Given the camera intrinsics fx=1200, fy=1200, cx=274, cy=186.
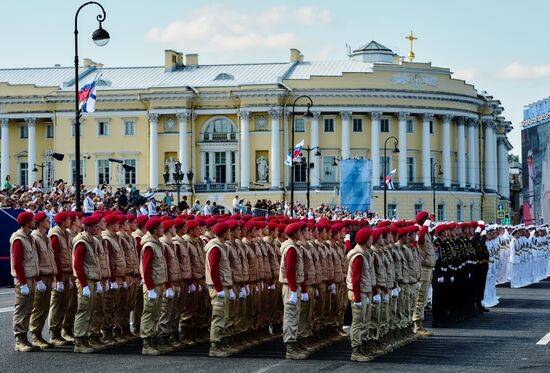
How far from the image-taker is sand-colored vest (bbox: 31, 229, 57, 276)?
59.3 feet

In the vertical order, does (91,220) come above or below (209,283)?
above

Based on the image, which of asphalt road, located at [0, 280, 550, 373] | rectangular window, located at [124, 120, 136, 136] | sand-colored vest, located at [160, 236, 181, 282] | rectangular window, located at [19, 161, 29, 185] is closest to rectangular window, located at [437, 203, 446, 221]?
rectangular window, located at [124, 120, 136, 136]

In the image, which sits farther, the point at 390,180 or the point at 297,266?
the point at 390,180

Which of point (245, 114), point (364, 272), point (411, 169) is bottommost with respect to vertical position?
point (364, 272)

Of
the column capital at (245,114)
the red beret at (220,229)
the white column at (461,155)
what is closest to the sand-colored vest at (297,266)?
the red beret at (220,229)

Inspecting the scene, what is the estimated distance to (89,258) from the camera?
58.2ft

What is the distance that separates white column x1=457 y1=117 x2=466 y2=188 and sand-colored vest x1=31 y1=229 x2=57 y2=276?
77.5 meters

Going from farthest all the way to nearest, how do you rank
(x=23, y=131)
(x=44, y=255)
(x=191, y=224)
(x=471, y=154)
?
(x=471, y=154) < (x=23, y=131) < (x=191, y=224) < (x=44, y=255)

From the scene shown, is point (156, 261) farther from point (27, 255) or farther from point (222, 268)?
point (27, 255)

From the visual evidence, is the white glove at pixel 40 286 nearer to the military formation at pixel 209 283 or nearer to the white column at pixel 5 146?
the military formation at pixel 209 283

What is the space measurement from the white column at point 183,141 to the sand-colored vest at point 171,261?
2799 inches

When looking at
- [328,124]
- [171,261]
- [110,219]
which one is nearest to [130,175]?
[328,124]

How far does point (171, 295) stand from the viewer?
58.1 feet

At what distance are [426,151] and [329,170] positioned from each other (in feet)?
26.5
